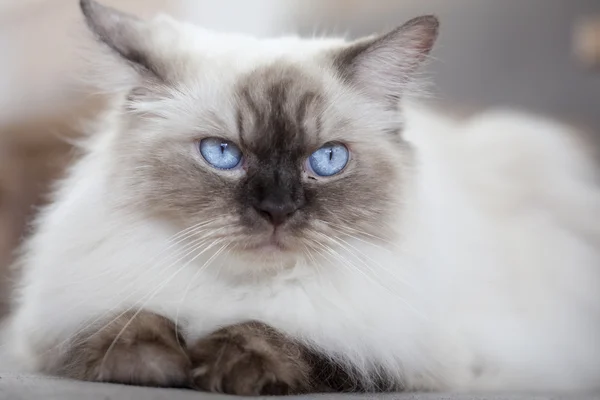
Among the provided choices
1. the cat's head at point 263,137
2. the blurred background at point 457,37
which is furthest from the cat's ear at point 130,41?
the blurred background at point 457,37

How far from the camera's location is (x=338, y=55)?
1.51 metres

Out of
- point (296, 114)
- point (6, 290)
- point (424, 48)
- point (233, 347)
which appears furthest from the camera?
point (6, 290)

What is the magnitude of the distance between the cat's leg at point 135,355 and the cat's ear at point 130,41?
19.6 inches

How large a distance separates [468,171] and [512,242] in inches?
8.9

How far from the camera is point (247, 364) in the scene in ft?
4.06

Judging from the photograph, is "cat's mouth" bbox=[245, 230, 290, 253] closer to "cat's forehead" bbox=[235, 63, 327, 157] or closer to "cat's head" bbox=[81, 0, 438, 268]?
"cat's head" bbox=[81, 0, 438, 268]

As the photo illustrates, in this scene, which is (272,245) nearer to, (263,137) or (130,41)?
(263,137)

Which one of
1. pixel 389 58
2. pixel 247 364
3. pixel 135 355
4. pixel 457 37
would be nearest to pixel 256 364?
pixel 247 364

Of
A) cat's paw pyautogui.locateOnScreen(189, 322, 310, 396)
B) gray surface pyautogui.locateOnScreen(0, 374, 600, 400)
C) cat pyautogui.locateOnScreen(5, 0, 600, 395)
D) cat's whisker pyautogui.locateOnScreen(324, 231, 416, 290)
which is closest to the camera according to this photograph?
gray surface pyautogui.locateOnScreen(0, 374, 600, 400)

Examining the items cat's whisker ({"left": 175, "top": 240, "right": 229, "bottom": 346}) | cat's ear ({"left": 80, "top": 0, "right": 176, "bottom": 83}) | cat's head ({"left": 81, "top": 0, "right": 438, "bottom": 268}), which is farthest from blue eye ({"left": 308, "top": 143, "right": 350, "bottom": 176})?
cat's ear ({"left": 80, "top": 0, "right": 176, "bottom": 83})

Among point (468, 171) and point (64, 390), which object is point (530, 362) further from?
point (64, 390)

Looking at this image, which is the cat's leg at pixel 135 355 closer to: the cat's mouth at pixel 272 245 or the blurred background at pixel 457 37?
the cat's mouth at pixel 272 245

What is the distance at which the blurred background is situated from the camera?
236cm

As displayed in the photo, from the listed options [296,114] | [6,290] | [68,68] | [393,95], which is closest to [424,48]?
[393,95]
